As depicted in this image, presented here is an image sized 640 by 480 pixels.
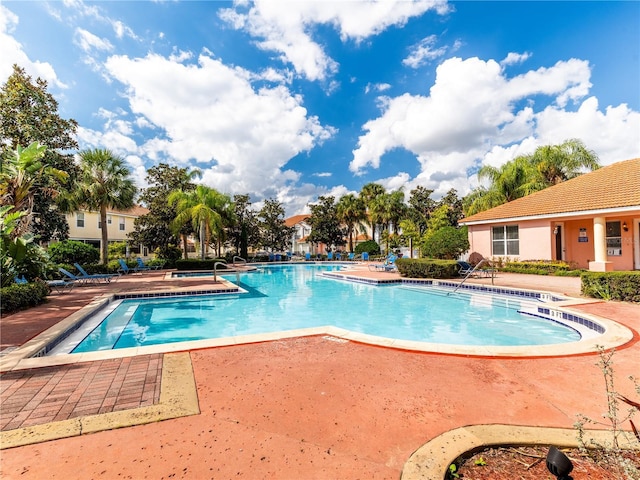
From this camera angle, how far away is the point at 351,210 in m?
38.2

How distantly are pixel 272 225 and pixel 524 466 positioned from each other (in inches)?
1457

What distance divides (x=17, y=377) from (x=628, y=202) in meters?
19.9

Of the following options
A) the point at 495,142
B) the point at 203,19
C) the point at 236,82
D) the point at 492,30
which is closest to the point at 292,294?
the point at 236,82

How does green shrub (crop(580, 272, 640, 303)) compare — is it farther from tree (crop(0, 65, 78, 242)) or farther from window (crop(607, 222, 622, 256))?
tree (crop(0, 65, 78, 242))

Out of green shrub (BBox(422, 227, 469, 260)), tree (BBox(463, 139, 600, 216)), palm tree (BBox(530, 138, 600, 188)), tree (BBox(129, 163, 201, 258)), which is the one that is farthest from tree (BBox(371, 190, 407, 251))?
tree (BBox(129, 163, 201, 258))

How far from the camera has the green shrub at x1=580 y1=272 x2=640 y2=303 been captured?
28.7ft

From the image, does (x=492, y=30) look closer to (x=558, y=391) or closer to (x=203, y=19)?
(x=203, y=19)

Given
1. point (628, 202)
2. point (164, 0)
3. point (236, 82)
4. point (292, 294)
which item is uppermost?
point (164, 0)

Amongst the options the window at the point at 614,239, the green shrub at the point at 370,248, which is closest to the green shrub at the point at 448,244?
the window at the point at 614,239

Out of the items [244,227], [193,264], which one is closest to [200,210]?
[193,264]

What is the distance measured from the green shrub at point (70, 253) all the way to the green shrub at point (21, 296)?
934 centimetres

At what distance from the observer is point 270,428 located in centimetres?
287

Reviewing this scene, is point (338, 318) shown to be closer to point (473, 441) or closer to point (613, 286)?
point (473, 441)

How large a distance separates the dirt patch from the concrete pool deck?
0.35 metres
